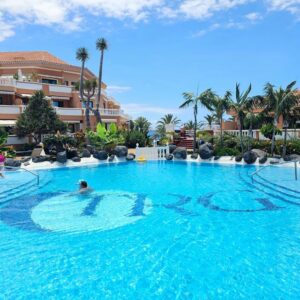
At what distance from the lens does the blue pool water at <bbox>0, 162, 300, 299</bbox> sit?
6.08 meters

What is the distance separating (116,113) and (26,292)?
37384mm

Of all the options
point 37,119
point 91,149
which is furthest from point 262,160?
point 37,119

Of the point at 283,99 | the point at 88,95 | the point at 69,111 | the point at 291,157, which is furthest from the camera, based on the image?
the point at 88,95

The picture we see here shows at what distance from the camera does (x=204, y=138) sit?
1288 inches

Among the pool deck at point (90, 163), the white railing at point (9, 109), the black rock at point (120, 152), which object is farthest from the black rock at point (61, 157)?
the white railing at point (9, 109)

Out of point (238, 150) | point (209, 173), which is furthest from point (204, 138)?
point (209, 173)

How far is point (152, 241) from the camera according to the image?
334 inches

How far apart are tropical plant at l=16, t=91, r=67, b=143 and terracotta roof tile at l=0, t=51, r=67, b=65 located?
14873 millimetres

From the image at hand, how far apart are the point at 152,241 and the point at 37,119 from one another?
24.7 m

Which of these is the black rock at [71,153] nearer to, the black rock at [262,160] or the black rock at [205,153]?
the black rock at [205,153]

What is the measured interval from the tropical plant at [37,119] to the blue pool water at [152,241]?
14.7 meters

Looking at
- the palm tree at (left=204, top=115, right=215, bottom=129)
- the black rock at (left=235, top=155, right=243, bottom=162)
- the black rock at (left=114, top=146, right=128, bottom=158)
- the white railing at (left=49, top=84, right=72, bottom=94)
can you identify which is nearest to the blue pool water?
the black rock at (left=235, top=155, right=243, bottom=162)

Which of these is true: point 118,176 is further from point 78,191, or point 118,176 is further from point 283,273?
point 283,273

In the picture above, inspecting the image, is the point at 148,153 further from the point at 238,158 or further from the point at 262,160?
Answer: the point at 262,160
